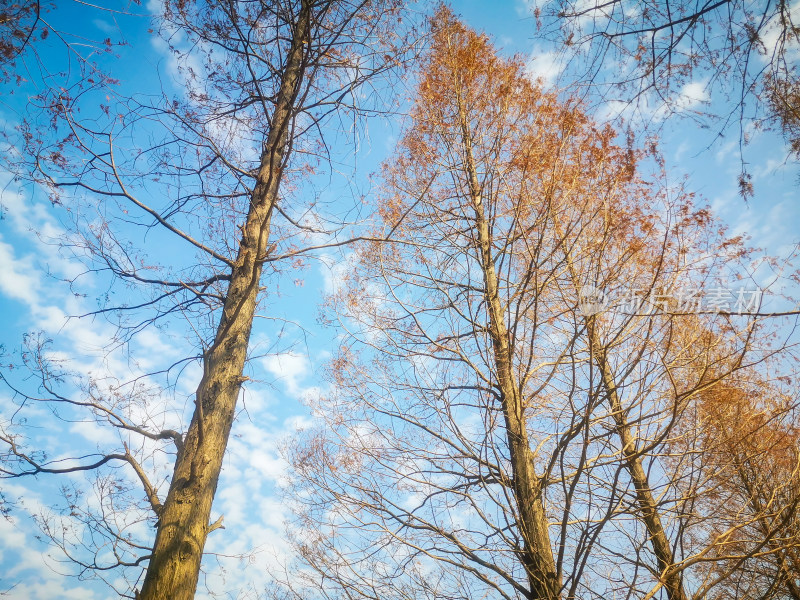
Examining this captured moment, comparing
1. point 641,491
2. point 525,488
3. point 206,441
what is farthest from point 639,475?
point 206,441

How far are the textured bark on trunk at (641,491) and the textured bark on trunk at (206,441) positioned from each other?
1934 mm

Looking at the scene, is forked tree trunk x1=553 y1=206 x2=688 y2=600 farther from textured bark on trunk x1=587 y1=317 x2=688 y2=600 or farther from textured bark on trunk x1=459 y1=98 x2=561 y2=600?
textured bark on trunk x1=459 y1=98 x2=561 y2=600

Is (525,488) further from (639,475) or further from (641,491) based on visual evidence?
(639,475)

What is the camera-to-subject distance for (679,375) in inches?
155

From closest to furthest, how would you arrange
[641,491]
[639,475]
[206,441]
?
[206,441], [641,491], [639,475]

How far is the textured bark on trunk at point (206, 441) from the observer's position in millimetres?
2152

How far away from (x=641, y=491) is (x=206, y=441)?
280cm

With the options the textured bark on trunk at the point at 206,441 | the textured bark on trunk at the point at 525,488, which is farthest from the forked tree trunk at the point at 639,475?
the textured bark on trunk at the point at 206,441

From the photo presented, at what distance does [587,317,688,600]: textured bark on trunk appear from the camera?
2010 mm

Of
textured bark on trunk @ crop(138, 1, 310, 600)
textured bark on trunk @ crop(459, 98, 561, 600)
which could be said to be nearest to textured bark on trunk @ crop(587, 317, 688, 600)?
textured bark on trunk @ crop(459, 98, 561, 600)

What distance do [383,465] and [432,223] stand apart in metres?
2.63

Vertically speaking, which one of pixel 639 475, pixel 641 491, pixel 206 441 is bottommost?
pixel 641 491

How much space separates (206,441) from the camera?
2537mm

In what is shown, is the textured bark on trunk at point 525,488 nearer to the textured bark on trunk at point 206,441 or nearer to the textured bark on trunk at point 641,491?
the textured bark on trunk at point 641,491
